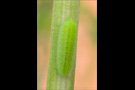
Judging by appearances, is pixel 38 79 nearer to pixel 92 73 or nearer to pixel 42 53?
pixel 42 53

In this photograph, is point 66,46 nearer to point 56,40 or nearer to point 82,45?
point 56,40

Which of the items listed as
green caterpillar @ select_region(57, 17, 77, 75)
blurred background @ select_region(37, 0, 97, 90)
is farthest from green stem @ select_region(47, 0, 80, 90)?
blurred background @ select_region(37, 0, 97, 90)

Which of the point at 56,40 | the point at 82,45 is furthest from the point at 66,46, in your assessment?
the point at 82,45

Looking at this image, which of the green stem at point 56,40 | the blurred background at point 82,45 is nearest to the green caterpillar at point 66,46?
the green stem at point 56,40

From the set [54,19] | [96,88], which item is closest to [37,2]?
[54,19]

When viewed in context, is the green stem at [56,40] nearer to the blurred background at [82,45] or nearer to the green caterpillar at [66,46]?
the green caterpillar at [66,46]

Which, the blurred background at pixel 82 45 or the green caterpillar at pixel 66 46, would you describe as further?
the blurred background at pixel 82 45
